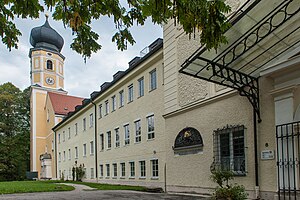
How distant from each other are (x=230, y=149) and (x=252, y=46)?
4.00 m

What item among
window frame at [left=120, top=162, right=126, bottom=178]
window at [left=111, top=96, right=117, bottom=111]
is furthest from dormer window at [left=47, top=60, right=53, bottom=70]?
window frame at [left=120, top=162, right=126, bottom=178]

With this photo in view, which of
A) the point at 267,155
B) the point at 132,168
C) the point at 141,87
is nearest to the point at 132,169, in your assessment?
the point at 132,168

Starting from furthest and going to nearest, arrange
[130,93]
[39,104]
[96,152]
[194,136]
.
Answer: [39,104] < [96,152] < [130,93] < [194,136]

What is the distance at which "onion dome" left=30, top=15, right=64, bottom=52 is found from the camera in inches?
2135

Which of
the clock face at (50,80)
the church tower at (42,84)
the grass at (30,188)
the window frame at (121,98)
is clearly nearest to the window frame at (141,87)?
the window frame at (121,98)

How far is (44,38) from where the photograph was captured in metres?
54.6

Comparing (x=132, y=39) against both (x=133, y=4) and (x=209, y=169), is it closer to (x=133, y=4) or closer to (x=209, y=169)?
(x=133, y=4)

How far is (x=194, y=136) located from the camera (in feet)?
41.8

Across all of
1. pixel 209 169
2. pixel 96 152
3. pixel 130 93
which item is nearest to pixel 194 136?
pixel 209 169

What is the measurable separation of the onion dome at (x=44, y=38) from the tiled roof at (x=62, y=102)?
8873mm

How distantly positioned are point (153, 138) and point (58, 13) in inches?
587

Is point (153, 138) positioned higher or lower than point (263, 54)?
lower

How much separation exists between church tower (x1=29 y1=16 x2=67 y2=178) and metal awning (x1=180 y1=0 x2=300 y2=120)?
139 ft

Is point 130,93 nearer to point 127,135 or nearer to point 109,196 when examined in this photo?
point 127,135
